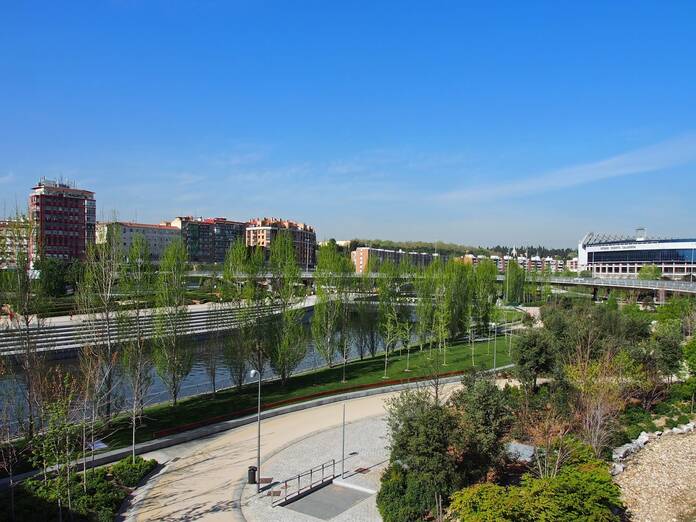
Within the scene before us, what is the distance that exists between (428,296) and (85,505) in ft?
113

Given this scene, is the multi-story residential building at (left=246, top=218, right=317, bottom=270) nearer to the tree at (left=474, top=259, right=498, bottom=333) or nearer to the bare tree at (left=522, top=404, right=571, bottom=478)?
the tree at (left=474, top=259, right=498, bottom=333)

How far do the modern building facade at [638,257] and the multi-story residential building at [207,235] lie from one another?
8811cm

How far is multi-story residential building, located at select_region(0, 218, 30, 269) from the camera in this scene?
2008cm

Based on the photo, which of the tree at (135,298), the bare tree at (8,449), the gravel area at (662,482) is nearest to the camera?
the bare tree at (8,449)

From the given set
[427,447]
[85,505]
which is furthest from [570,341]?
[85,505]

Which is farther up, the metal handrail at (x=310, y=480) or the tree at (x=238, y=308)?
the tree at (x=238, y=308)

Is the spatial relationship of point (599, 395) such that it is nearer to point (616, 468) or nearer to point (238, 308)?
point (616, 468)

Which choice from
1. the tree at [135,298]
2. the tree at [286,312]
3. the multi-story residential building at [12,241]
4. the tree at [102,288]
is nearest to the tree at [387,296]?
the tree at [286,312]

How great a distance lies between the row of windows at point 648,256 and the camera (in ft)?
371

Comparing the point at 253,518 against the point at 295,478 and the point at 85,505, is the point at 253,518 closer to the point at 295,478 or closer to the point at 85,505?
the point at 295,478

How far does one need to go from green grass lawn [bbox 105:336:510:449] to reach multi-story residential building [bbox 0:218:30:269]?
7.48 m

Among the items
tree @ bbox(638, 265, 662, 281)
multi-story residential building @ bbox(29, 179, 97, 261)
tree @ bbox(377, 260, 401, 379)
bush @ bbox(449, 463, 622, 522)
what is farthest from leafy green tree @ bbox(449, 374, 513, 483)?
tree @ bbox(638, 265, 662, 281)

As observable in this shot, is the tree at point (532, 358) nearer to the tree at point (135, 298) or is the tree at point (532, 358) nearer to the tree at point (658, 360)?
the tree at point (658, 360)

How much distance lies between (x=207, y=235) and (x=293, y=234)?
22.0 metres
